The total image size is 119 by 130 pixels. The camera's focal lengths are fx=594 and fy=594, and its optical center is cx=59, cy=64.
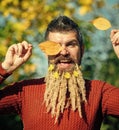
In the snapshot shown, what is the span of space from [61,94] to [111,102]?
29 cm

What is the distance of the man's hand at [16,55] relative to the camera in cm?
336

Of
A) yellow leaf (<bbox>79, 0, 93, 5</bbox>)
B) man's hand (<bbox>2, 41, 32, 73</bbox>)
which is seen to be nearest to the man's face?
man's hand (<bbox>2, 41, 32, 73</bbox>)

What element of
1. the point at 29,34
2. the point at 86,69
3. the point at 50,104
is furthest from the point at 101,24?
the point at 86,69

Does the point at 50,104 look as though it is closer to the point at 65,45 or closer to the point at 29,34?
the point at 65,45

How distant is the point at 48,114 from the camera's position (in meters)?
3.31

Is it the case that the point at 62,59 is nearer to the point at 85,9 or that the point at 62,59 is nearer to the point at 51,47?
the point at 51,47

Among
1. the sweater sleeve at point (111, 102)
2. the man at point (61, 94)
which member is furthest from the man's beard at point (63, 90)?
the sweater sleeve at point (111, 102)

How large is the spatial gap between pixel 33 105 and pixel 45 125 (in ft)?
0.45

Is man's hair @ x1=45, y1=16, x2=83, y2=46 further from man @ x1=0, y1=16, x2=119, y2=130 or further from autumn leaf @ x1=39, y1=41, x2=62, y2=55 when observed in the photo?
autumn leaf @ x1=39, y1=41, x2=62, y2=55

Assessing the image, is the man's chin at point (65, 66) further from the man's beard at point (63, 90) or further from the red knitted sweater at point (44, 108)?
the red knitted sweater at point (44, 108)

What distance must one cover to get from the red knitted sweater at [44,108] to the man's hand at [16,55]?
48 millimetres

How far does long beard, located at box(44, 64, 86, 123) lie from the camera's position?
332 cm

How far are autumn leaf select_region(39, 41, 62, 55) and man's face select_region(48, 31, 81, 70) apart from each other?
26mm

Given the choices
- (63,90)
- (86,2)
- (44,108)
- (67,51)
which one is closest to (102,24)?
(67,51)
